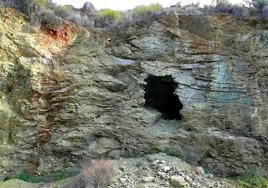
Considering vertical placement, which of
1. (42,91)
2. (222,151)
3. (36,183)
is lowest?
(36,183)

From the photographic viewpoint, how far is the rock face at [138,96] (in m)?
12.7

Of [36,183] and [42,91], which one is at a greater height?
[42,91]

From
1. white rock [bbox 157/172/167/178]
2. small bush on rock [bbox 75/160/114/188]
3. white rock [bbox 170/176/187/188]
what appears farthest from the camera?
white rock [bbox 157/172/167/178]

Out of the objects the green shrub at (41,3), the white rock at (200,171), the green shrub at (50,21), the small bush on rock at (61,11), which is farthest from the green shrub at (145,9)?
the white rock at (200,171)

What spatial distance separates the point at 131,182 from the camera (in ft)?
35.8

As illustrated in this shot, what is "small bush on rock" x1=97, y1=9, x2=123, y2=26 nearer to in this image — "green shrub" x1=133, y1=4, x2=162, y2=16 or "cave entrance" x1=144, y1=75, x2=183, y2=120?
"green shrub" x1=133, y1=4, x2=162, y2=16

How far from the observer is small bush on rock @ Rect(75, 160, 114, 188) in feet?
35.1

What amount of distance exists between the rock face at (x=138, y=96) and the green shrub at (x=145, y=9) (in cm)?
132

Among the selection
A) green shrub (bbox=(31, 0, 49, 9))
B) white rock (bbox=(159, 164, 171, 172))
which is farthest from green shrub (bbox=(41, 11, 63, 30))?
white rock (bbox=(159, 164, 171, 172))

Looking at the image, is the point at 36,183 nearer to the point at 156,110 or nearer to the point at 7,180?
the point at 7,180

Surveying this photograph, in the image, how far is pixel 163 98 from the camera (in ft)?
48.4

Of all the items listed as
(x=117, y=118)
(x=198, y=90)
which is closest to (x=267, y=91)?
(x=198, y=90)

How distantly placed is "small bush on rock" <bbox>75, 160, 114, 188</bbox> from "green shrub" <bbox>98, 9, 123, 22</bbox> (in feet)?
20.1

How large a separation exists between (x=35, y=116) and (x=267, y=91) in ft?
21.9
